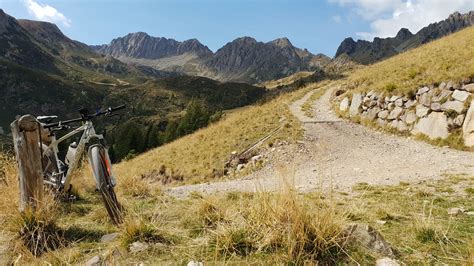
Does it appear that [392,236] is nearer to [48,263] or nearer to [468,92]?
[48,263]

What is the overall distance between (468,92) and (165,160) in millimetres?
17351

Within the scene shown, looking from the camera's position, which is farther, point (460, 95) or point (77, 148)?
point (460, 95)

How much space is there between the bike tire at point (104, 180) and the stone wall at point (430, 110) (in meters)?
14.9

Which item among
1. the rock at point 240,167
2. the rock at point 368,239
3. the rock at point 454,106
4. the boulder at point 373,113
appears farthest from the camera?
the boulder at point 373,113

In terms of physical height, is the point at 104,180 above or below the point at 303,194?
above

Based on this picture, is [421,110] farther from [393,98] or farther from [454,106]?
[393,98]

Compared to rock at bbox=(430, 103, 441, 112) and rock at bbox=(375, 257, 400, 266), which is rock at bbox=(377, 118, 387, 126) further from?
rock at bbox=(375, 257, 400, 266)

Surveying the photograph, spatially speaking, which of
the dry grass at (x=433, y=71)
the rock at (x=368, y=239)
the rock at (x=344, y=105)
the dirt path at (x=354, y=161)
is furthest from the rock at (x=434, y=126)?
the rock at (x=368, y=239)

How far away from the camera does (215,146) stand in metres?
23.0

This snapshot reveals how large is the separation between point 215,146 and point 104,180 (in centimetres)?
1694

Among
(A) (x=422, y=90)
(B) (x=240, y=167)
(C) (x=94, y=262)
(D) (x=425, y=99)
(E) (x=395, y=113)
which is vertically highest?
(A) (x=422, y=90)

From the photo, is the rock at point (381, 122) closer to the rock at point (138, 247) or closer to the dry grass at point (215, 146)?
the dry grass at point (215, 146)

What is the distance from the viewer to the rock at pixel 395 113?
20.4 metres

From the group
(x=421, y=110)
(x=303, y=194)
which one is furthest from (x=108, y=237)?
(x=421, y=110)
